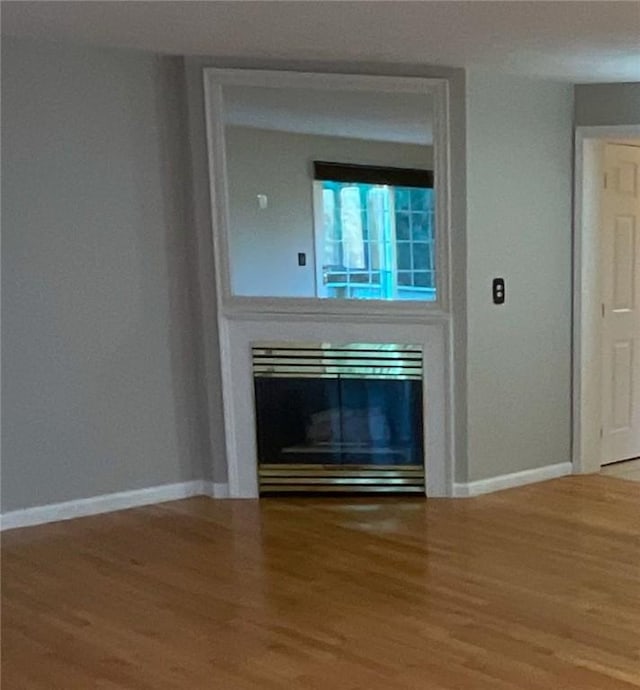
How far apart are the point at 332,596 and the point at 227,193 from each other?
6.86 ft

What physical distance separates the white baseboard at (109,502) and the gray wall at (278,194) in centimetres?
105

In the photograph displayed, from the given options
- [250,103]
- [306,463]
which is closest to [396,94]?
[250,103]

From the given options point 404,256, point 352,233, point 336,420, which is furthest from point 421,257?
point 336,420

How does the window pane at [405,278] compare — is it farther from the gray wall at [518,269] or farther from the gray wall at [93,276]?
the gray wall at [93,276]

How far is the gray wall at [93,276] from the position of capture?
429cm

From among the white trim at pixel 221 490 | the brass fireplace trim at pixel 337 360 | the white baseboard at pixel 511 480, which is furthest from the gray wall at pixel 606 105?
the white trim at pixel 221 490

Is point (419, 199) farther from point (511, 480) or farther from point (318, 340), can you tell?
point (511, 480)

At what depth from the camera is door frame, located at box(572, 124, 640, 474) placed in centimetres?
500

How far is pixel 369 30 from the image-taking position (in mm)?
3670

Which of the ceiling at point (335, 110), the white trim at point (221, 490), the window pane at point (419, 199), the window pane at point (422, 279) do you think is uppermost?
the ceiling at point (335, 110)

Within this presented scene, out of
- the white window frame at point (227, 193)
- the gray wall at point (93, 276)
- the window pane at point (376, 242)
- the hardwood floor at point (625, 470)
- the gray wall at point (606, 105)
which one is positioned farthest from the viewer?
the hardwood floor at point (625, 470)

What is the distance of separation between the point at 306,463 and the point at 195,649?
1.89 metres

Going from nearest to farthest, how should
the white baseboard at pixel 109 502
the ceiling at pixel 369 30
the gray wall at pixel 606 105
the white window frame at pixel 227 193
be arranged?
the ceiling at pixel 369 30, the white baseboard at pixel 109 502, the white window frame at pixel 227 193, the gray wall at pixel 606 105

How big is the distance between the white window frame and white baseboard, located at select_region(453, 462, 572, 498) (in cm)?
92
